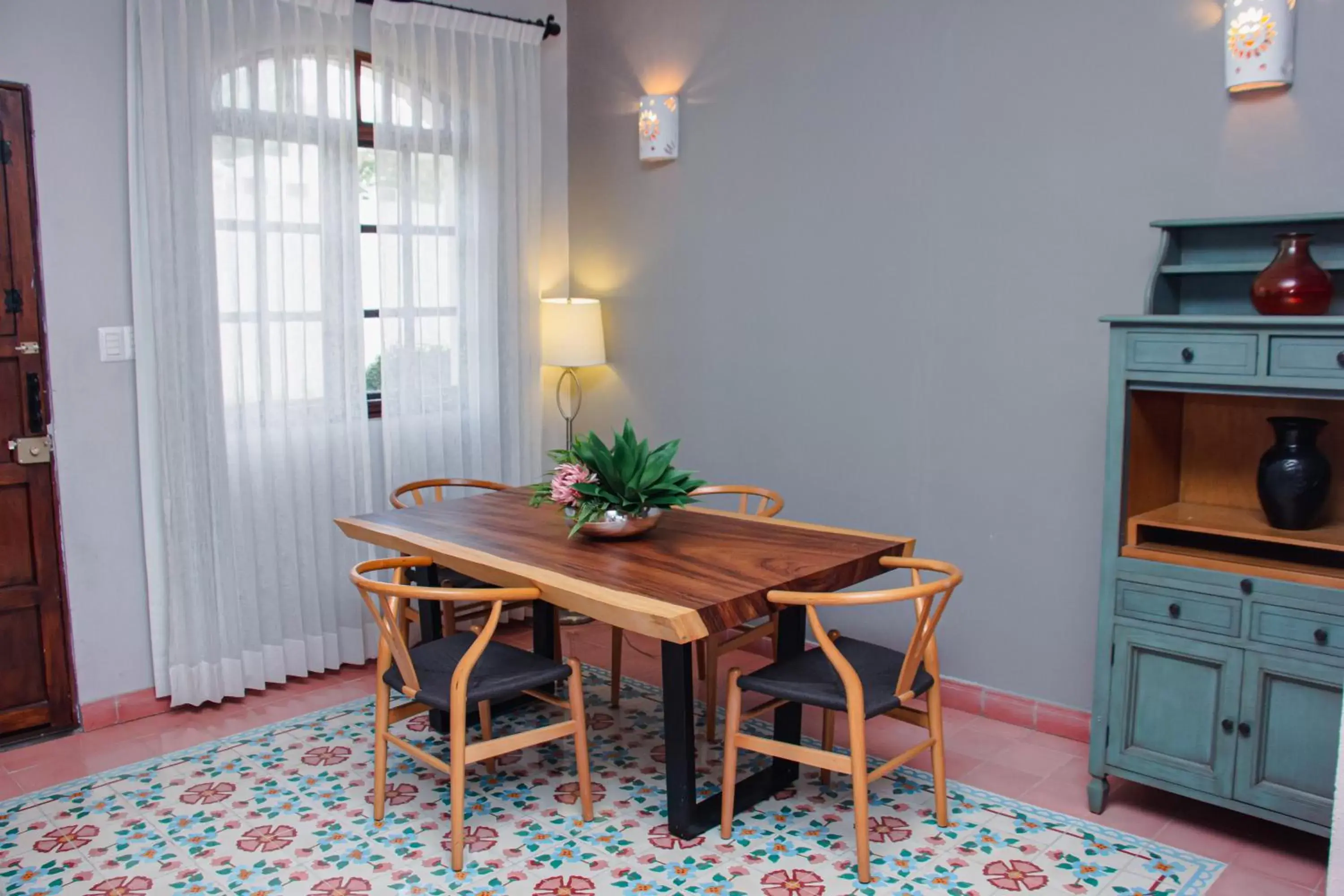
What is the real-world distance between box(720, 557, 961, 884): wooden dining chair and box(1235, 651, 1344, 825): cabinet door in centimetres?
74

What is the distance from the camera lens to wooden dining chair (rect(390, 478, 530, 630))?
147 inches

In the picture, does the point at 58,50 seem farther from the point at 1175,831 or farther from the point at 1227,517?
the point at 1175,831

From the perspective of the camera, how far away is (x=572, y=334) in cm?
461

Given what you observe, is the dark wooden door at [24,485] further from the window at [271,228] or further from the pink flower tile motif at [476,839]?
the pink flower tile motif at [476,839]

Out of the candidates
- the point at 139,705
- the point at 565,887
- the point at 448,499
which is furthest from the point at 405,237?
the point at 565,887

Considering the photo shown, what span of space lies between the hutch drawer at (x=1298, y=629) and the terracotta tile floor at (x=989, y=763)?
57 centimetres

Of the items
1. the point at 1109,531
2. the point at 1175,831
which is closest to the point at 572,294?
the point at 1109,531

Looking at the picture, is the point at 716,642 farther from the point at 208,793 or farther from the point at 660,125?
the point at 660,125

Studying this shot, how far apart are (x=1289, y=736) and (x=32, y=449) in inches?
146

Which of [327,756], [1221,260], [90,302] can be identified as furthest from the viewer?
[90,302]

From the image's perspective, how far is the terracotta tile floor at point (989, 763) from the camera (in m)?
2.71

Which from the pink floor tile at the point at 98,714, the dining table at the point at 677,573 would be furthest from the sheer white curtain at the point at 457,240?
the pink floor tile at the point at 98,714

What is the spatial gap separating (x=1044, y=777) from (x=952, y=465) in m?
1.04

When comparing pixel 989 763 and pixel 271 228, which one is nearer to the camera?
pixel 989 763
